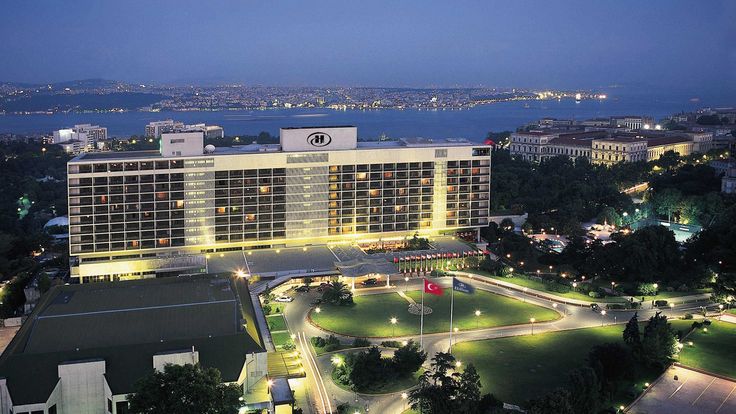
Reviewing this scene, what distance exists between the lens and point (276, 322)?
41.6 m

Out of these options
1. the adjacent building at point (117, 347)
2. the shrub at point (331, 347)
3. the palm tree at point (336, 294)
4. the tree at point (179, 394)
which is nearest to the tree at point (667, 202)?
the palm tree at point (336, 294)

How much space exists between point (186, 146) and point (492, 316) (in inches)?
1015

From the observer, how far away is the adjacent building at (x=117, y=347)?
2789 cm

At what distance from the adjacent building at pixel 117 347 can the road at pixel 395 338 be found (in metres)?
3.46

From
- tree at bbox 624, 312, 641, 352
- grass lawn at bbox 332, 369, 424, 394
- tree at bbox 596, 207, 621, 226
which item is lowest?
grass lawn at bbox 332, 369, 424, 394

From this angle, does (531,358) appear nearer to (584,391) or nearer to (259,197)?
(584,391)

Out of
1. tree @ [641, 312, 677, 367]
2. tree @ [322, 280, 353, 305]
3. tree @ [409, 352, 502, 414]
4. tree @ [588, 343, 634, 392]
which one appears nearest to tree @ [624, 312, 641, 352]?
tree @ [641, 312, 677, 367]

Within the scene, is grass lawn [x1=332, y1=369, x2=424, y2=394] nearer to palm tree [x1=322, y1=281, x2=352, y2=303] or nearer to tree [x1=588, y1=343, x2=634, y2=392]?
tree [x1=588, y1=343, x2=634, y2=392]

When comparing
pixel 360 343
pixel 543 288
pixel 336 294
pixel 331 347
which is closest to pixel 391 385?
pixel 360 343

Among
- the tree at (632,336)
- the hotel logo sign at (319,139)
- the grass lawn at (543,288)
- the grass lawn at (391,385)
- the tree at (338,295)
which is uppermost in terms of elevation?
the hotel logo sign at (319,139)

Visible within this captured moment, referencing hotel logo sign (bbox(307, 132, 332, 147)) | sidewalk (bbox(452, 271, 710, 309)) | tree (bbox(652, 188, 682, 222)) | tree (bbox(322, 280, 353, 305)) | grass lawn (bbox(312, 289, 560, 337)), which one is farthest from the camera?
tree (bbox(652, 188, 682, 222))

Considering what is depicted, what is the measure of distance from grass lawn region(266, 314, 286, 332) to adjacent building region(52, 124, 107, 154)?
287 feet

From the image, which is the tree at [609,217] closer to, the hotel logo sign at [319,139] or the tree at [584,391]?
the hotel logo sign at [319,139]

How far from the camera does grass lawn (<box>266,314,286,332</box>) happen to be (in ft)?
133
